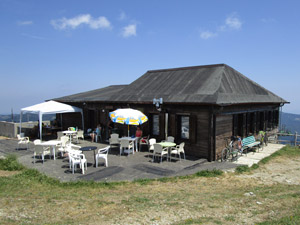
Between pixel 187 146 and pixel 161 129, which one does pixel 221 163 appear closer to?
pixel 187 146

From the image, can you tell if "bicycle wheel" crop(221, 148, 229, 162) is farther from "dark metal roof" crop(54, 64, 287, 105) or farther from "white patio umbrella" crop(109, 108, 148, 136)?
"white patio umbrella" crop(109, 108, 148, 136)

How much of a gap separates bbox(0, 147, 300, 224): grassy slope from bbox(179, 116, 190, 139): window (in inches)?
158

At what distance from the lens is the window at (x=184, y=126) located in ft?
39.6

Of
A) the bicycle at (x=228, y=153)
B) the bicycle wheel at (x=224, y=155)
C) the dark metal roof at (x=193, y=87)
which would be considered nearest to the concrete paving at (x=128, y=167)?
the bicycle at (x=228, y=153)

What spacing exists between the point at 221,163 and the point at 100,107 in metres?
9.78

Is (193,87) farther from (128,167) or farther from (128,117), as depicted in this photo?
(128,167)

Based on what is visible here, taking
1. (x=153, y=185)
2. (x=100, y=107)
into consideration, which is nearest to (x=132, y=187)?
(x=153, y=185)

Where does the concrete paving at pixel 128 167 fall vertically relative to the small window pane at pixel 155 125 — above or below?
below

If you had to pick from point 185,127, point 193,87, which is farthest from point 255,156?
point 193,87

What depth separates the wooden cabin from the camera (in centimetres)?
1104

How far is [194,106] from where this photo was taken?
1136cm

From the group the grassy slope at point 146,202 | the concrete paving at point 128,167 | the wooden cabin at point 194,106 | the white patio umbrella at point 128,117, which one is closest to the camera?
the grassy slope at point 146,202

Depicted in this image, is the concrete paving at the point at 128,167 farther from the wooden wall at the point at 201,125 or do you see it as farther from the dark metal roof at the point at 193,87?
the dark metal roof at the point at 193,87

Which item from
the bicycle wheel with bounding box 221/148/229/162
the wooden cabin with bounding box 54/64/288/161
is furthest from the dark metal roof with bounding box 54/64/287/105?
the bicycle wheel with bounding box 221/148/229/162
